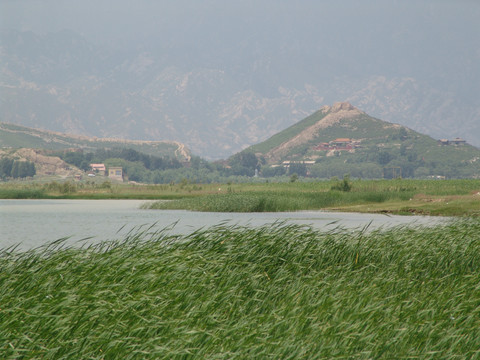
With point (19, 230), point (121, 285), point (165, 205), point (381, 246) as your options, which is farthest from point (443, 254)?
point (165, 205)

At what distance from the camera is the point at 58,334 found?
36.3 feet

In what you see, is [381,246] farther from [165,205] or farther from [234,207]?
[165,205]

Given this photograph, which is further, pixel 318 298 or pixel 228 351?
pixel 318 298

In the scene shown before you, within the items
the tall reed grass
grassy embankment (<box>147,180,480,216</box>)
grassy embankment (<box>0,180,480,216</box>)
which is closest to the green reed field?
grassy embankment (<box>0,180,480,216</box>)

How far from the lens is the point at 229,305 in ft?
45.6

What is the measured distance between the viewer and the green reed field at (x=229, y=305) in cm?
1115

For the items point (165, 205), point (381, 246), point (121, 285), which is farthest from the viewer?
point (165, 205)

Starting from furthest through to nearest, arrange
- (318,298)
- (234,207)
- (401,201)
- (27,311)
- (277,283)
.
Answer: (401,201)
(234,207)
(277,283)
(318,298)
(27,311)

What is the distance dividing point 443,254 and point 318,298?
7.23 meters

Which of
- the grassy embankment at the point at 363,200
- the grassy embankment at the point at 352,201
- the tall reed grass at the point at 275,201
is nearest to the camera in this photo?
the grassy embankment at the point at 363,200

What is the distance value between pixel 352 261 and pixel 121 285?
324 inches

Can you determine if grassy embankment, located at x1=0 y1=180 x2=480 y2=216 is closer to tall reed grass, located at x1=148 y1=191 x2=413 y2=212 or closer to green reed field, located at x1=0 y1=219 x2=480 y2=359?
tall reed grass, located at x1=148 y1=191 x2=413 y2=212

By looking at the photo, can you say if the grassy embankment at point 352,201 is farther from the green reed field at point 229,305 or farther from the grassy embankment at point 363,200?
the green reed field at point 229,305

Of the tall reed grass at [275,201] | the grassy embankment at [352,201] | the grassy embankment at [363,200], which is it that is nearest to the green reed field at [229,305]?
the grassy embankment at [363,200]
